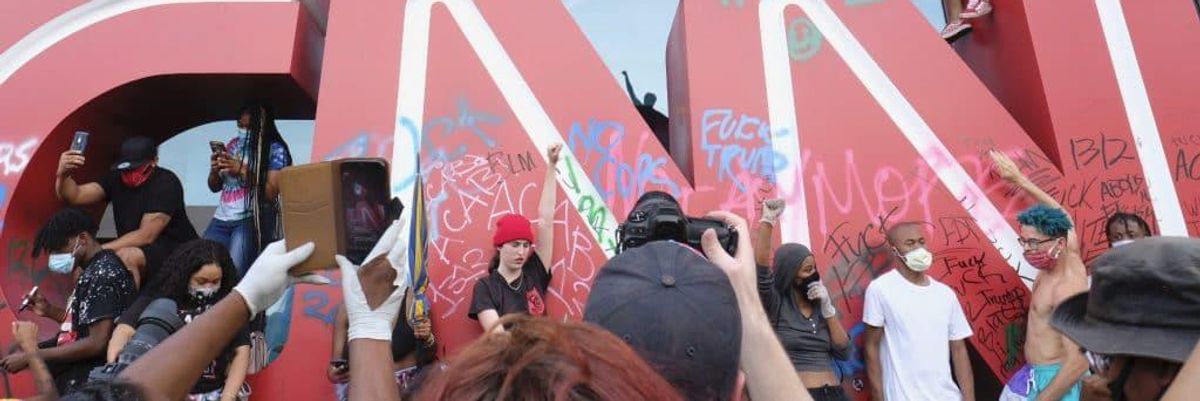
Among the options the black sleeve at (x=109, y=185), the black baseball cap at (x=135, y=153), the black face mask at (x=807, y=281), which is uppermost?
the black baseball cap at (x=135, y=153)

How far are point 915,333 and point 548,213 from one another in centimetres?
200

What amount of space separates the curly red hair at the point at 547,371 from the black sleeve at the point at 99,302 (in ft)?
11.7

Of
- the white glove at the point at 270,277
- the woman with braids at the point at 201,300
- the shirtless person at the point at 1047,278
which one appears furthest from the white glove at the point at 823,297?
the woman with braids at the point at 201,300

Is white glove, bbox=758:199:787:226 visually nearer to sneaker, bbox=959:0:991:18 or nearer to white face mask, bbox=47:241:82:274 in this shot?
sneaker, bbox=959:0:991:18

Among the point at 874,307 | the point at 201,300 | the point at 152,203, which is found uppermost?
the point at 152,203

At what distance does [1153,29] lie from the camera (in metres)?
4.85

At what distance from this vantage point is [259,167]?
5.19m

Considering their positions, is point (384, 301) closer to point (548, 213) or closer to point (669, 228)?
point (669, 228)

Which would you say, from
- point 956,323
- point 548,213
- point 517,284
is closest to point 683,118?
point 548,213

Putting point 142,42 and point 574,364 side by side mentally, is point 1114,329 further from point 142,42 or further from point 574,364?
point 142,42

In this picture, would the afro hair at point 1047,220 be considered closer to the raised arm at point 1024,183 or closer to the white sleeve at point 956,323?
the raised arm at point 1024,183

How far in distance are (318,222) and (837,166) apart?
10.3 feet

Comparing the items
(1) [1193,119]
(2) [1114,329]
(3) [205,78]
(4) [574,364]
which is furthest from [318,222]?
(1) [1193,119]

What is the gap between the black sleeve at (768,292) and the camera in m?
3.90
